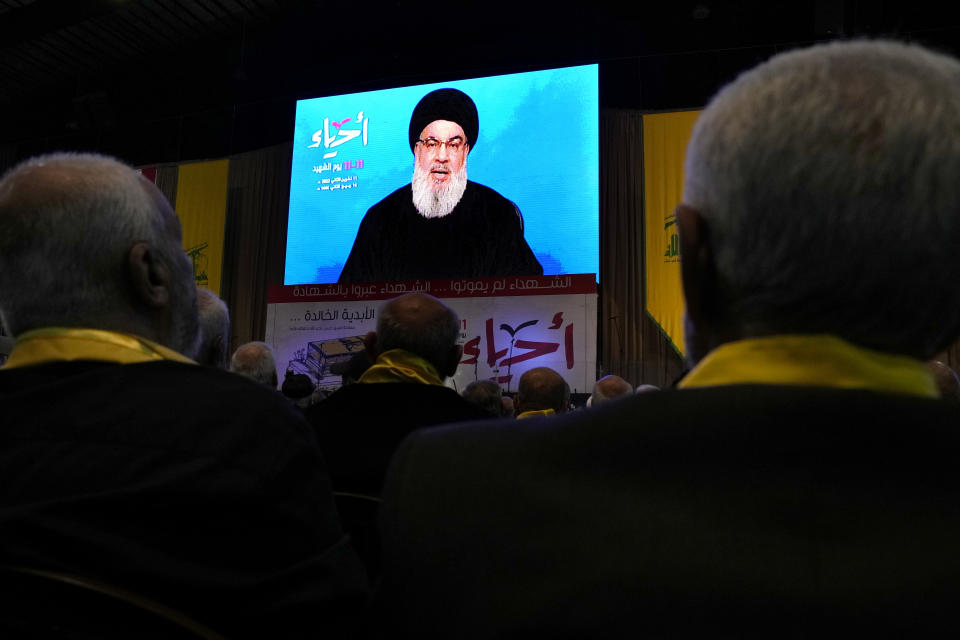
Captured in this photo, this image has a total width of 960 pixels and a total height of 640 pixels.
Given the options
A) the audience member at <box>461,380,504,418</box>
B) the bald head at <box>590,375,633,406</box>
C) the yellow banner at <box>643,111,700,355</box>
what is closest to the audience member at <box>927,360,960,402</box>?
the bald head at <box>590,375,633,406</box>

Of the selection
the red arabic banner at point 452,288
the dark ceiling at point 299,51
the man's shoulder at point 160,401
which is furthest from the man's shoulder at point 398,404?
the dark ceiling at point 299,51

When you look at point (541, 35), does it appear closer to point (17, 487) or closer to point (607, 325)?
point (607, 325)

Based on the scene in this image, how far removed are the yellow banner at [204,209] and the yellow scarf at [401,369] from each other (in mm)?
8705

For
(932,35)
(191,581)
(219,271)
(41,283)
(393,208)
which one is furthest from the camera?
(219,271)

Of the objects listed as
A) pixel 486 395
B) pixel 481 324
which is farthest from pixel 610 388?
pixel 481 324

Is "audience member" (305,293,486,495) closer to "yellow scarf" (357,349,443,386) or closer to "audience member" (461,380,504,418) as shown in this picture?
"yellow scarf" (357,349,443,386)

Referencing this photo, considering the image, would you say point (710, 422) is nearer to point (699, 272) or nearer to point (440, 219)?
point (699, 272)

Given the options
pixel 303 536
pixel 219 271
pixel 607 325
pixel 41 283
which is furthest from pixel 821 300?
pixel 219 271

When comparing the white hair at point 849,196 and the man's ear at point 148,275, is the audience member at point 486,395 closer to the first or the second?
the man's ear at point 148,275

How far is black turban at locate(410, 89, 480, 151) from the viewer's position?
8.77 m

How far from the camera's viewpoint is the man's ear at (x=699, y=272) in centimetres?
67

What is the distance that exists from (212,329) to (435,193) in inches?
272

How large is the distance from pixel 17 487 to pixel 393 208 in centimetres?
828

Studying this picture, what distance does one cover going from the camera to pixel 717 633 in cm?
53
